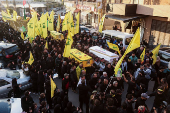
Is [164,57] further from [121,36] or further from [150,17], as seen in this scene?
[150,17]

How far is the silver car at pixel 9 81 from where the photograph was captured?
684 cm

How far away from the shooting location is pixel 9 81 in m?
7.04

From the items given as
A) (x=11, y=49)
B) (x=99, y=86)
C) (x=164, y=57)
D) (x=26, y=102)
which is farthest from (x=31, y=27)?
(x=164, y=57)

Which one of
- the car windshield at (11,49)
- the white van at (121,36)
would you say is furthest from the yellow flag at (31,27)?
the white van at (121,36)

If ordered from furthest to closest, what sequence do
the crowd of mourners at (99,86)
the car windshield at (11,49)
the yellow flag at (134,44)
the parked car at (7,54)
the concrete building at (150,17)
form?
the concrete building at (150,17) < the car windshield at (11,49) < the parked car at (7,54) < the yellow flag at (134,44) < the crowd of mourners at (99,86)

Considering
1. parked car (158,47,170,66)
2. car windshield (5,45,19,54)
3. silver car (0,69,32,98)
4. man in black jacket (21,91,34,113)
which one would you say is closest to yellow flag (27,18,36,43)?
car windshield (5,45,19,54)

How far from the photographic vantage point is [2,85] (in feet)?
22.5

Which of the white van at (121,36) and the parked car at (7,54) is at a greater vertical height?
the white van at (121,36)

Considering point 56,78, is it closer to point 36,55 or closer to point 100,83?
point 36,55

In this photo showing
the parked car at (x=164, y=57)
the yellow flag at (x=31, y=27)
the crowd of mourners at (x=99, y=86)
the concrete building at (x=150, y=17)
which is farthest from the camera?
the concrete building at (x=150, y=17)

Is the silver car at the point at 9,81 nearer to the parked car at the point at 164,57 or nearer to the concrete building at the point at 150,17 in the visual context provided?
the parked car at the point at 164,57

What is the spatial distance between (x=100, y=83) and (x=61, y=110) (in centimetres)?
190

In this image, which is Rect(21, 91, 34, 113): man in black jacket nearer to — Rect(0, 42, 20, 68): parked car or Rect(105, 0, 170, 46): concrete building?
Rect(0, 42, 20, 68): parked car

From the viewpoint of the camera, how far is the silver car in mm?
6840
